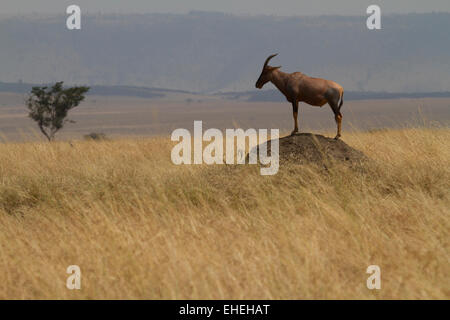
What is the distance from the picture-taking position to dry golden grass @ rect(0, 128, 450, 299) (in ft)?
20.0

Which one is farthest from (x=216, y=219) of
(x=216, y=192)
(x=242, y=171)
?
(x=242, y=171)

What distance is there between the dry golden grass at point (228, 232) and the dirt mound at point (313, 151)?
30 cm

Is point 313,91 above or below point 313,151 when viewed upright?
above

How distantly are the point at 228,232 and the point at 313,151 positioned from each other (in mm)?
3200

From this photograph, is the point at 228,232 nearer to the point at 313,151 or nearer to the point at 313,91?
the point at 313,151

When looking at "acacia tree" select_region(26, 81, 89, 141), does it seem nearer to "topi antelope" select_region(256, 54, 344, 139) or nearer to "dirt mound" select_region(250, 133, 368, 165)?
"dirt mound" select_region(250, 133, 368, 165)

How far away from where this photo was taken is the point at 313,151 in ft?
34.6

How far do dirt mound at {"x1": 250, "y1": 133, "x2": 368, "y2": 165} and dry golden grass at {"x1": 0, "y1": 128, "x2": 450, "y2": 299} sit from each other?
0.30 meters

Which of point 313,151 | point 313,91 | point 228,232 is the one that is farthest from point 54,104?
point 228,232

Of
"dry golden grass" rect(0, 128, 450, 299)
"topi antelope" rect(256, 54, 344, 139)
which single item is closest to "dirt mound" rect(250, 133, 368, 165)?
"dry golden grass" rect(0, 128, 450, 299)

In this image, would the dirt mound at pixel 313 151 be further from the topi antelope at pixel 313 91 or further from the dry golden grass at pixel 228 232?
the topi antelope at pixel 313 91

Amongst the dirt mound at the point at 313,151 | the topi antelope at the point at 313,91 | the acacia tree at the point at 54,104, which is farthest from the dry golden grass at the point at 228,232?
the acacia tree at the point at 54,104
